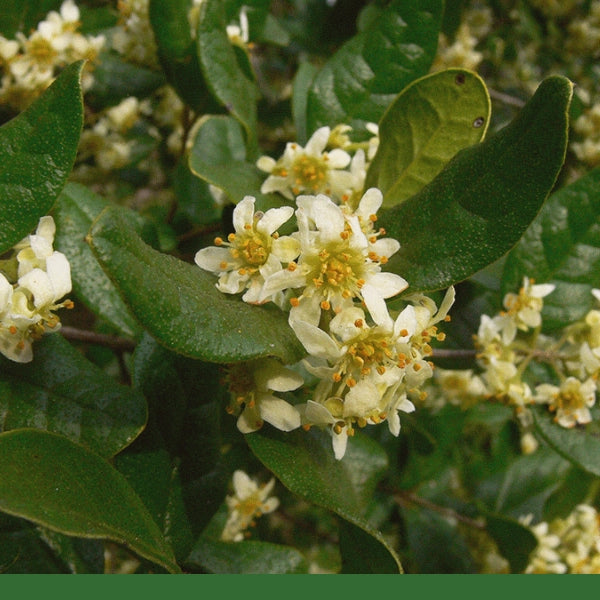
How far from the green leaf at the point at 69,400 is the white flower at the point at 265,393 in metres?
0.14

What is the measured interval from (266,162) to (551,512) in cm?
146

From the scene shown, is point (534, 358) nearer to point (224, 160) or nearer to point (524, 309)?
point (524, 309)

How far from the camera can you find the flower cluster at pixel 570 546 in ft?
5.51

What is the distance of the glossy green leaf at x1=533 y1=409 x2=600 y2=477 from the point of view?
4.25 ft

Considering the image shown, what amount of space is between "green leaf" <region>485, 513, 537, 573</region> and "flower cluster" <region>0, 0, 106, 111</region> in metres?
1.49

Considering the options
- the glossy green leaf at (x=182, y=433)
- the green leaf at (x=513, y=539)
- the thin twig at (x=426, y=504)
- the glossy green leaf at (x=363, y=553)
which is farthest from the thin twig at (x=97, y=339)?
the thin twig at (x=426, y=504)

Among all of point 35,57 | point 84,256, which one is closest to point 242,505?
point 84,256

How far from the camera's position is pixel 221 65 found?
1.26 m

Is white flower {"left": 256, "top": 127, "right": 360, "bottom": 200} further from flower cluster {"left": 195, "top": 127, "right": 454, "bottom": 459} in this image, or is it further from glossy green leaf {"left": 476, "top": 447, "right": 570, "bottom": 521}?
glossy green leaf {"left": 476, "top": 447, "right": 570, "bottom": 521}

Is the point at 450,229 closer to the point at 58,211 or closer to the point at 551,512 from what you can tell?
the point at 58,211

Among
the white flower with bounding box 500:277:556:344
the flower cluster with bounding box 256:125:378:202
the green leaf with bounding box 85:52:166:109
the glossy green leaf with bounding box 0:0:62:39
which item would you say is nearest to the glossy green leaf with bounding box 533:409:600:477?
the white flower with bounding box 500:277:556:344

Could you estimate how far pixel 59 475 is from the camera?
2.70 feet

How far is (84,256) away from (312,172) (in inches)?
16.7

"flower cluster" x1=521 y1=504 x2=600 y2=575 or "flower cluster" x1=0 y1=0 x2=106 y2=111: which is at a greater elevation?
"flower cluster" x1=0 y1=0 x2=106 y2=111
